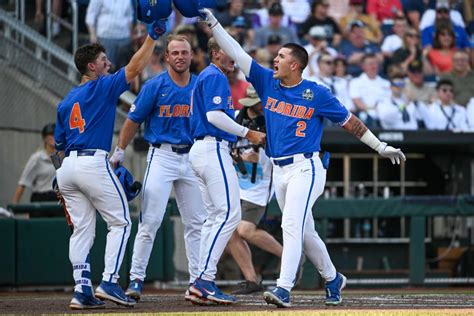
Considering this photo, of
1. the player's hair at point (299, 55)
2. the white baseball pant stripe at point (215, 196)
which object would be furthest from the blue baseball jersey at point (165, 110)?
the player's hair at point (299, 55)

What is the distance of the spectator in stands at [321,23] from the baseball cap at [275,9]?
0.40m

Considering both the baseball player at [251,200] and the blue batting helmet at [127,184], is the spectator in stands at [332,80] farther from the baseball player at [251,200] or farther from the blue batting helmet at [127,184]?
the blue batting helmet at [127,184]

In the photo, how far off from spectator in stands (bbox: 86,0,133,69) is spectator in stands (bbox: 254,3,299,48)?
1.84m

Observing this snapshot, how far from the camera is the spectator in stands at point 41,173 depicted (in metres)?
12.6

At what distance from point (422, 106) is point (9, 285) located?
6.32 meters

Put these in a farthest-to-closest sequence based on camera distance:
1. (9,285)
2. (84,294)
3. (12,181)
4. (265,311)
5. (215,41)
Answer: (12,181)
(9,285)
(215,41)
(84,294)
(265,311)

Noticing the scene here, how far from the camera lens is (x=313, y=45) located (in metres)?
15.8

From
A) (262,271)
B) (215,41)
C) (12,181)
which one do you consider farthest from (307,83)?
(12,181)

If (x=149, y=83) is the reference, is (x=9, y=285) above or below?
below

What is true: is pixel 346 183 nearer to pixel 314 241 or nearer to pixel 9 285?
pixel 9 285

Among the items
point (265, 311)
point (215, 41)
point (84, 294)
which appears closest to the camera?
point (265, 311)

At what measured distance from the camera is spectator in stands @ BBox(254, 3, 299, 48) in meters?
15.6

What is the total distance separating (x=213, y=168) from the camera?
27.3 ft

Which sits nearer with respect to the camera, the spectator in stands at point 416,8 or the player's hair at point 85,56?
the player's hair at point 85,56
